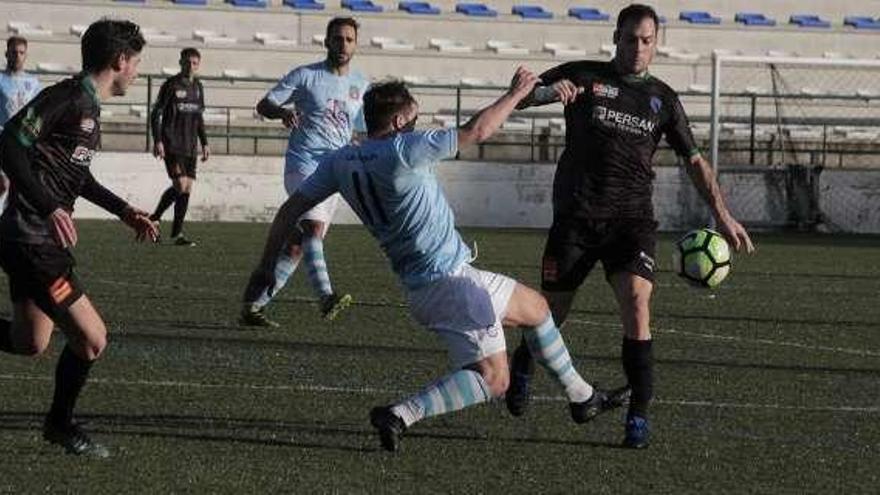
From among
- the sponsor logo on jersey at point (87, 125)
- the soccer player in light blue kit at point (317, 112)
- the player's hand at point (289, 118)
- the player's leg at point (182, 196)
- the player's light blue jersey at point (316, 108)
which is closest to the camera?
the sponsor logo on jersey at point (87, 125)

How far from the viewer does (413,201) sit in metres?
7.13

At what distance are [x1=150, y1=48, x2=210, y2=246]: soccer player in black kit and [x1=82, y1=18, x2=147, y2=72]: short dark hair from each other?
13.5 m

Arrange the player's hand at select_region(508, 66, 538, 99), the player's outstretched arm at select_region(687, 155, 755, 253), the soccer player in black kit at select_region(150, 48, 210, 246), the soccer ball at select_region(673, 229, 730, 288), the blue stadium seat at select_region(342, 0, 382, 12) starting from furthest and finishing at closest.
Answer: the blue stadium seat at select_region(342, 0, 382, 12) → the soccer player in black kit at select_region(150, 48, 210, 246) → the soccer ball at select_region(673, 229, 730, 288) → the player's outstretched arm at select_region(687, 155, 755, 253) → the player's hand at select_region(508, 66, 538, 99)

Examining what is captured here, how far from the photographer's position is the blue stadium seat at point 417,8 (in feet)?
109

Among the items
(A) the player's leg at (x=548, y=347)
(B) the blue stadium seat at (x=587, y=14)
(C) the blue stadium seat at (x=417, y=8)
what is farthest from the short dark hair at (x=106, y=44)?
(B) the blue stadium seat at (x=587, y=14)

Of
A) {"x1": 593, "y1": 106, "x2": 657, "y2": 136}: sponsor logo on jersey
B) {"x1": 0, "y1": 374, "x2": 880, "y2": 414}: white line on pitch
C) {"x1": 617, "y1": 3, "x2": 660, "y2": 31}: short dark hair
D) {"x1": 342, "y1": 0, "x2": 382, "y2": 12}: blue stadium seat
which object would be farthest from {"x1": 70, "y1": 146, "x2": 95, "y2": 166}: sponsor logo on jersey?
{"x1": 342, "y1": 0, "x2": 382, "y2": 12}: blue stadium seat

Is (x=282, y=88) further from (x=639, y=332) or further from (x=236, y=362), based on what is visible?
(x=639, y=332)

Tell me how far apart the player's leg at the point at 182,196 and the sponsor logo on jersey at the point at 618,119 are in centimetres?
1247

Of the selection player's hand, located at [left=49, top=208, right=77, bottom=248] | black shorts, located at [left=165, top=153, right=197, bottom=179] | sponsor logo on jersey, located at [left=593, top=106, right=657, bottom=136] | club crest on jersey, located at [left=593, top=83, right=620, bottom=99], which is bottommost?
black shorts, located at [left=165, top=153, right=197, bottom=179]

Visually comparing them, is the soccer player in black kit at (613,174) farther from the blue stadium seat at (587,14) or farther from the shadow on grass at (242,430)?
the blue stadium seat at (587,14)

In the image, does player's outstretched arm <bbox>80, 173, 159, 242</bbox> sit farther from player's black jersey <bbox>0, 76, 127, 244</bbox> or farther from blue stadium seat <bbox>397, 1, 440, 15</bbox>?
blue stadium seat <bbox>397, 1, 440, 15</bbox>

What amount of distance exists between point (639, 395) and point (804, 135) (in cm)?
2179

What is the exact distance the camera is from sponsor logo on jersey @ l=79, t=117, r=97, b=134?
714 centimetres

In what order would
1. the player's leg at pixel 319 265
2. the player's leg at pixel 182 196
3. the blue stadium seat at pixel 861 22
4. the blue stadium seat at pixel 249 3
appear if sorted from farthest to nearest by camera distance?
the blue stadium seat at pixel 861 22
the blue stadium seat at pixel 249 3
the player's leg at pixel 182 196
the player's leg at pixel 319 265
